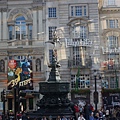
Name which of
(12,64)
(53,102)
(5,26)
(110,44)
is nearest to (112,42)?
(110,44)

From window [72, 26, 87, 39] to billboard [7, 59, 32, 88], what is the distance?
24.3 feet

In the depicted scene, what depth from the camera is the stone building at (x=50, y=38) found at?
48.3 m

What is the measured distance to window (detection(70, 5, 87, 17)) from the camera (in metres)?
49.1

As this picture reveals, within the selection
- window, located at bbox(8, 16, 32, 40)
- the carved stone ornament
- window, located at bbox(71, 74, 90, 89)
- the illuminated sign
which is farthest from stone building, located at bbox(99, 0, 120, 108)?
the illuminated sign

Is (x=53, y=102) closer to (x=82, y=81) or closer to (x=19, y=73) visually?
(x=82, y=81)

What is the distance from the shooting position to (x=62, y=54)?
48.5 meters

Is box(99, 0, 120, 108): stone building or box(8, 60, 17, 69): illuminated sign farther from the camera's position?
box(8, 60, 17, 69): illuminated sign

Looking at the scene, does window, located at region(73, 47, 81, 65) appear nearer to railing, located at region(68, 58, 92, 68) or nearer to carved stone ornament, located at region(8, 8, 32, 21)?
railing, located at region(68, 58, 92, 68)

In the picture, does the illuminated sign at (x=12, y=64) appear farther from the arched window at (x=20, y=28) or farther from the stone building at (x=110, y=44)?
the stone building at (x=110, y=44)

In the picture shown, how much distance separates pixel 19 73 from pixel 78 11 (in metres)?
11.4

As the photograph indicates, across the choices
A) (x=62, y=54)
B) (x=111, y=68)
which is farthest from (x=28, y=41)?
(x=111, y=68)

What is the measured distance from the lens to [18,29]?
51969 mm

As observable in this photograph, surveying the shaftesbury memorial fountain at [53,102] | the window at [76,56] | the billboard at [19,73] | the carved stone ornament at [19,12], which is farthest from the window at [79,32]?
the shaftesbury memorial fountain at [53,102]

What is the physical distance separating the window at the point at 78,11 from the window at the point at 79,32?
178cm
